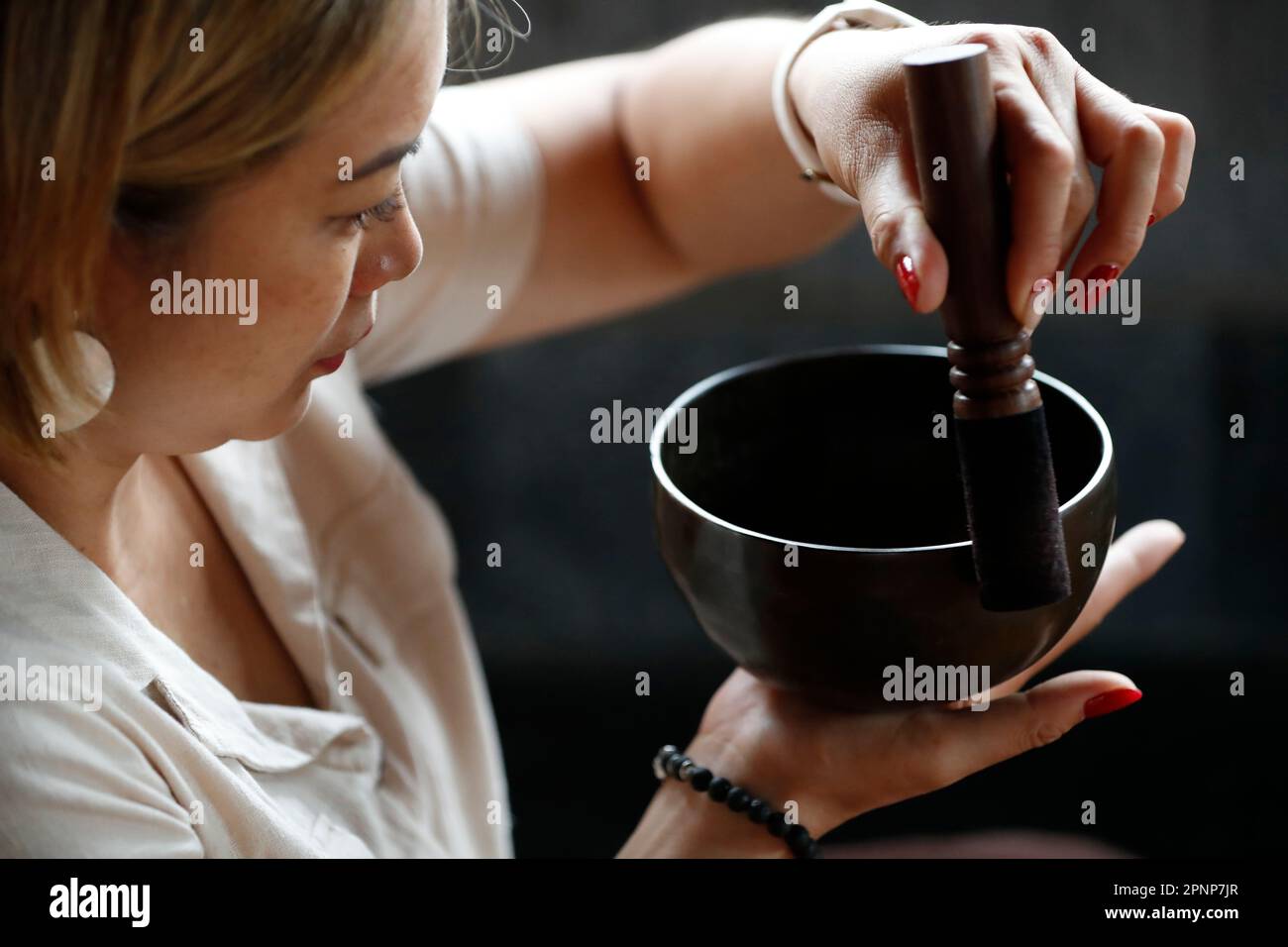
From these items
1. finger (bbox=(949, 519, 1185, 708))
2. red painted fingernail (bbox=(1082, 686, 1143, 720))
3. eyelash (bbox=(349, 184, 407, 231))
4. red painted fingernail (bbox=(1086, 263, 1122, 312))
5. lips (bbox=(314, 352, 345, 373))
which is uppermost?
eyelash (bbox=(349, 184, 407, 231))

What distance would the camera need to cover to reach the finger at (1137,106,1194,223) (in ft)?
2.02

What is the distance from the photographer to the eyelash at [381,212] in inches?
25.7

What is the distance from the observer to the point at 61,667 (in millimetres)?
654

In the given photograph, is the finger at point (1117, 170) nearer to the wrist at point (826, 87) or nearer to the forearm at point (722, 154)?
the wrist at point (826, 87)

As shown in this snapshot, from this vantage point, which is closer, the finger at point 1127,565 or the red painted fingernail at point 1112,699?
the red painted fingernail at point 1112,699

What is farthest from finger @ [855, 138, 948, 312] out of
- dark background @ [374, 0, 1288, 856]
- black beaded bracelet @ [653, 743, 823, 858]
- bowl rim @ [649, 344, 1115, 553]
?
dark background @ [374, 0, 1288, 856]

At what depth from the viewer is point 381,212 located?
670 millimetres

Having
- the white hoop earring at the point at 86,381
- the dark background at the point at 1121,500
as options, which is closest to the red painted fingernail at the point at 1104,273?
the white hoop earring at the point at 86,381

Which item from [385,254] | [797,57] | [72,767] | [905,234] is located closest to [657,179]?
[797,57]

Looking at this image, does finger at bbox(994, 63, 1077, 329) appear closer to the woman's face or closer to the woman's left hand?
the woman's left hand

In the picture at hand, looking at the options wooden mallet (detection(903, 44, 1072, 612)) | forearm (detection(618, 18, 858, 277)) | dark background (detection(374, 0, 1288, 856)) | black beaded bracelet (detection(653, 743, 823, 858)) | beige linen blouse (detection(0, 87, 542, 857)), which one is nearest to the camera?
wooden mallet (detection(903, 44, 1072, 612))

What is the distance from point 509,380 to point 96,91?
1.09 metres
